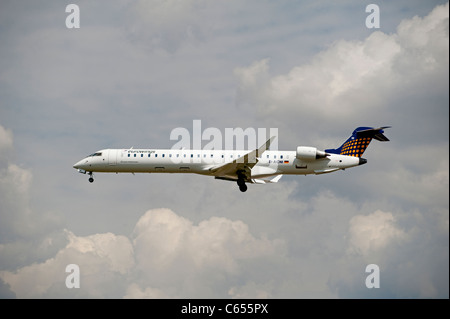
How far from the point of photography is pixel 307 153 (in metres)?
54.9

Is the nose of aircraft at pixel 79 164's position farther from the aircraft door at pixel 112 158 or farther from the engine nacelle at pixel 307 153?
the engine nacelle at pixel 307 153

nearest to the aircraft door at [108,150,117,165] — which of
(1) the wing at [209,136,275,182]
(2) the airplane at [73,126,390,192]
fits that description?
(2) the airplane at [73,126,390,192]

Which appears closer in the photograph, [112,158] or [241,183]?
[112,158]

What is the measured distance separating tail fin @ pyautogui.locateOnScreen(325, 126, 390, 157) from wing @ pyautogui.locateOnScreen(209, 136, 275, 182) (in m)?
9.17

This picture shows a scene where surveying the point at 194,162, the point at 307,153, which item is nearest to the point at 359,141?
the point at 307,153

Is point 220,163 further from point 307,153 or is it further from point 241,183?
point 307,153

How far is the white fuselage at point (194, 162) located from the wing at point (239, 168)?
607 millimetres

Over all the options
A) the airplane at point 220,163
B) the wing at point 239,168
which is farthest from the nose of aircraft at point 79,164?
the wing at point 239,168

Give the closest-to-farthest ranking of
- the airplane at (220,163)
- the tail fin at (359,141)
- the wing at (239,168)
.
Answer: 1. the wing at (239,168)
2. the airplane at (220,163)
3. the tail fin at (359,141)

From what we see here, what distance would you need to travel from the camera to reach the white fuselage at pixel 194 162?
5456 cm

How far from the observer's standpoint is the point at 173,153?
54594mm

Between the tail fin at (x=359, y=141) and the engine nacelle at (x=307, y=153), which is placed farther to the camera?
the tail fin at (x=359, y=141)

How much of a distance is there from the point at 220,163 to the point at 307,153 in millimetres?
7975
